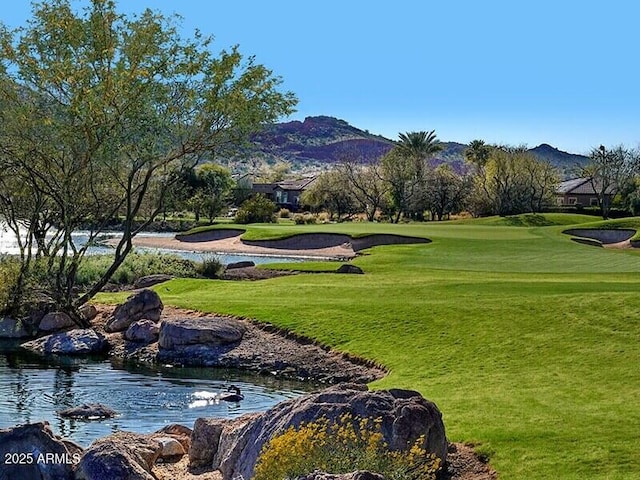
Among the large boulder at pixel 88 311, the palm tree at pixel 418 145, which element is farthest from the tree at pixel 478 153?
the large boulder at pixel 88 311

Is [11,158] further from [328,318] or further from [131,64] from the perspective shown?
[328,318]

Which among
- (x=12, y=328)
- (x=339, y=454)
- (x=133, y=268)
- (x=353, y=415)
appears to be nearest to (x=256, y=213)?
(x=133, y=268)

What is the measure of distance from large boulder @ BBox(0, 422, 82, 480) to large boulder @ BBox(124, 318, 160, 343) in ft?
58.0

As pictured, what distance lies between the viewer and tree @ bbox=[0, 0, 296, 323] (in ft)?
95.9

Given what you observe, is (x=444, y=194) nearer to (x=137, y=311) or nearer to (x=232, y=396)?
(x=137, y=311)

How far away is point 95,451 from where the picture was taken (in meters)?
12.4

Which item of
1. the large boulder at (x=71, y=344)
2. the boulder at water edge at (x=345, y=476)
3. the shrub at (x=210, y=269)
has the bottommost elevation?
the large boulder at (x=71, y=344)

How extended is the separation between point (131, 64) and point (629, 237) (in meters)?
57.1

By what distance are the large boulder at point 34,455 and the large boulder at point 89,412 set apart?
7.17 m

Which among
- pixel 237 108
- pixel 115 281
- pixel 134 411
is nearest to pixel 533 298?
pixel 237 108

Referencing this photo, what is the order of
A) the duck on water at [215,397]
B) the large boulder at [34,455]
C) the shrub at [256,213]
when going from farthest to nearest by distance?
the shrub at [256,213], the duck on water at [215,397], the large boulder at [34,455]

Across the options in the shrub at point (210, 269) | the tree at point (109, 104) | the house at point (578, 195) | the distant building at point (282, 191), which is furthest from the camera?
the distant building at point (282, 191)

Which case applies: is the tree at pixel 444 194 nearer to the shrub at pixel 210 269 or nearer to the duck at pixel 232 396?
the shrub at pixel 210 269

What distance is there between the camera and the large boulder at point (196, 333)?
29266 millimetres
